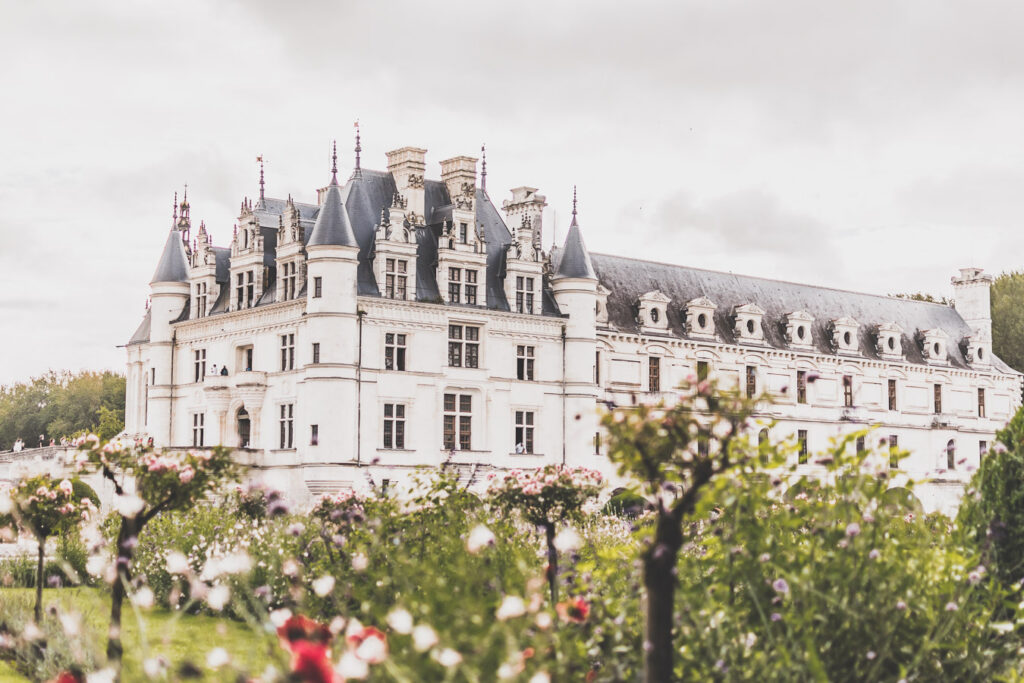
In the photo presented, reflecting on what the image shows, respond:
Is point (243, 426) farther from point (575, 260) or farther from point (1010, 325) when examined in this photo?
point (1010, 325)

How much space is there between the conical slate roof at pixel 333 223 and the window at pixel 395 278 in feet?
4.43

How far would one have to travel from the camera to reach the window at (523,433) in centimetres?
3806

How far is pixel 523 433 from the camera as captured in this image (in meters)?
38.2

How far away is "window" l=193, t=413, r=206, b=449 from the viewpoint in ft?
129

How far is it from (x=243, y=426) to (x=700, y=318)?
1649 cm

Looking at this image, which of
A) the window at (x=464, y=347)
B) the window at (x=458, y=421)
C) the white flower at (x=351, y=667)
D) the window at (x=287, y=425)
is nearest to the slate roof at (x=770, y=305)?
the window at (x=464, y=347)

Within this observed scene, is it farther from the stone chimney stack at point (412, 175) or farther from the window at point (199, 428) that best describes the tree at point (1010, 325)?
the window at point (199, 428)

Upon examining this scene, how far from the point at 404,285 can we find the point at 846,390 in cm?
2023

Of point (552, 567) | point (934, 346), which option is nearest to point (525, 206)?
point (934, 346)

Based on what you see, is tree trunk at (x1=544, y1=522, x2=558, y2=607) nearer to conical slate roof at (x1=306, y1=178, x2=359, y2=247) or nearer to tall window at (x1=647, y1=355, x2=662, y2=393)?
conical slate roof at (x1=306, y1=178, x2=359, y2=247)

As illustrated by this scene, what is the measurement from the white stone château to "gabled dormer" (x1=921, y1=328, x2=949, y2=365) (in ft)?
27.7

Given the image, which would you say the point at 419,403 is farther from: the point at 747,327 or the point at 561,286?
the point at 747,327

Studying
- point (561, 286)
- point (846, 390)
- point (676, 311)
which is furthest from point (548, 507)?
point (846, 390)

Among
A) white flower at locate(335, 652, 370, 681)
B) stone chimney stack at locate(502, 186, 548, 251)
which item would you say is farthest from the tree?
white flower at locate(335, 652, 370, 681)
